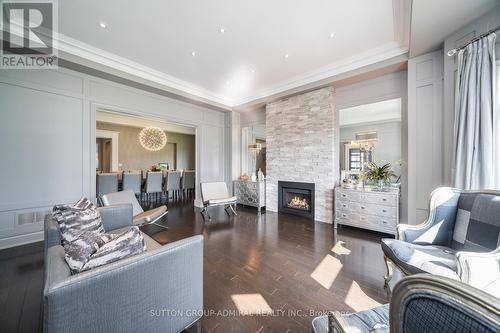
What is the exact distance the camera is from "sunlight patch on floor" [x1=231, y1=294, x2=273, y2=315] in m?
1.61

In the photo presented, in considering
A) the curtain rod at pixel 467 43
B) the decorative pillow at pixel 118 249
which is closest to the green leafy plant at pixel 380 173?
the curtain rod at pixel 467 43

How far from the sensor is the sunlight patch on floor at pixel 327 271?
200cm

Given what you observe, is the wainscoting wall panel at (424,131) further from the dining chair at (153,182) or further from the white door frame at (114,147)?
the white door frame at (114,147)

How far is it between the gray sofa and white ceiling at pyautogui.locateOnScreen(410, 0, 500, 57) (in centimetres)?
324

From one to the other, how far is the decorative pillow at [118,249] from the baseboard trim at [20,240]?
10.3 feet

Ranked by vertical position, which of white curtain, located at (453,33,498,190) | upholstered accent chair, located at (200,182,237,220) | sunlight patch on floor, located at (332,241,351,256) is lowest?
sunlight patch on floor, located at (332,241,351,256)

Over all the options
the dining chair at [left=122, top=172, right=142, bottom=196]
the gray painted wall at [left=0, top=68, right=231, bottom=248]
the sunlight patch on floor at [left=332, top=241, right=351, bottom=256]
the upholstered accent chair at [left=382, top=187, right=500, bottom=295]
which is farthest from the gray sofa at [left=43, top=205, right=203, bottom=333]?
the dining chair at [left=122, top=172, right=142, bottom=196]

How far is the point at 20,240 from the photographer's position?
2.86 meters

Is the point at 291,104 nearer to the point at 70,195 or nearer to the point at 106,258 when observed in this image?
the point at 106,258

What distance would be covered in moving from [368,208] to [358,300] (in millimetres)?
1984

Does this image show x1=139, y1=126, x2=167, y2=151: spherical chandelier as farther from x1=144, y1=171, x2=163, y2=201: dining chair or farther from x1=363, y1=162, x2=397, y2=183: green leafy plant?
x1=363, y1=162, x2=397, y2=183: green leafy plant

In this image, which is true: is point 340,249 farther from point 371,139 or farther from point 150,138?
point 150,138

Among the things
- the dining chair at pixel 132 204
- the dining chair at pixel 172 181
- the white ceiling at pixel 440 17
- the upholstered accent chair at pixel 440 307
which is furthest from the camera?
the dining chair at pixel 172 181

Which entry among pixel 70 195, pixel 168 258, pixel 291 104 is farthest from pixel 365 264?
pixel 70 195
